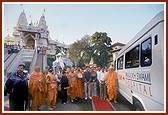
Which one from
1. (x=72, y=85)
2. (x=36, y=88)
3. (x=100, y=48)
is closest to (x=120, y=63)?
(x=100, y=48)

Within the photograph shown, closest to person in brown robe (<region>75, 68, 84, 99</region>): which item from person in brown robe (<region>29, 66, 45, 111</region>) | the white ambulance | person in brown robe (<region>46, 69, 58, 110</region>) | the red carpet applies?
the red carpet

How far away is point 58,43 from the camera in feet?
14.8

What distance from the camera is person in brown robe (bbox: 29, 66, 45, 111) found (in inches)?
176

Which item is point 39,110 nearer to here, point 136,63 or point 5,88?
point 5,88

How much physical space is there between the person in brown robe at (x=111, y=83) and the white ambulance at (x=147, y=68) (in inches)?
8.7

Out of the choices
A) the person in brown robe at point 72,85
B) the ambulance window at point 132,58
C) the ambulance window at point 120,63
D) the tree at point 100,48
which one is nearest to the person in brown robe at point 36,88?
the person in brown robe at point 72,85

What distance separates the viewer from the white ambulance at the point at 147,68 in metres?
3.31

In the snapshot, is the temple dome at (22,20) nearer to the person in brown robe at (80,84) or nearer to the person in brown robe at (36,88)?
the person in brown robe at (36,88)

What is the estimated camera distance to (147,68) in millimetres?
3521

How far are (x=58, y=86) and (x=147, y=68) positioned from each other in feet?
Answer: 6.40

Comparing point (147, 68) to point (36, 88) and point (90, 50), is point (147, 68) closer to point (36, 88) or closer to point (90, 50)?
point (90, 50)

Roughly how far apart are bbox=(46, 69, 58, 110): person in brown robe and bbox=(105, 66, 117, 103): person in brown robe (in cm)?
98

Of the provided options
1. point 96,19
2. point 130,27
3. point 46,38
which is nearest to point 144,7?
point 130,27

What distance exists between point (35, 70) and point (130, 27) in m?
1.80
